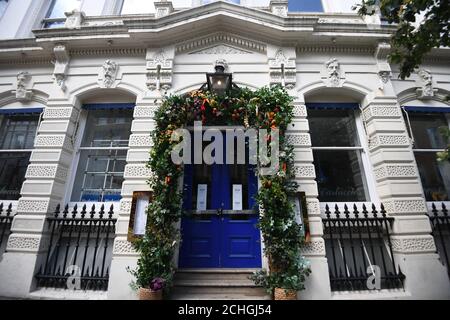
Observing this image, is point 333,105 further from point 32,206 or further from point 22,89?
point 22,89

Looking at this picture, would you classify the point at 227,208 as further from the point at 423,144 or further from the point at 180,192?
the point at 423,144

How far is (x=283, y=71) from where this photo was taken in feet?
19.2

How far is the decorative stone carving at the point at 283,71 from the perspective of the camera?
579 cm

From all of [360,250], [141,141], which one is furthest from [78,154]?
[360,250]

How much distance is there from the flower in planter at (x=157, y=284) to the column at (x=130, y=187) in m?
0.69

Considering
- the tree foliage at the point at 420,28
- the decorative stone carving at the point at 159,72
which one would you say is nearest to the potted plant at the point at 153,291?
the decorative stone carving at the point at 159,72

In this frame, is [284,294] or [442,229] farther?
[442,229]

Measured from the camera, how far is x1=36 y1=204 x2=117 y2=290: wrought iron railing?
15.7 feet

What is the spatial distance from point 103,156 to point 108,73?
7.30ft

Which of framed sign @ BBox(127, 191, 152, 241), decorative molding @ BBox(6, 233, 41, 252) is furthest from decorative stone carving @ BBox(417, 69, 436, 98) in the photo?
decorative molding @ BBox(6, 233, 41, 252)

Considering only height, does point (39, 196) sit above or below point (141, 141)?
below

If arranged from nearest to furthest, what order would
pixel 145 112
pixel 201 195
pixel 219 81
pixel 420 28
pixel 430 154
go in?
pixel 420 28 → pixel 219 81 → pixel 201 195 → pixel 145 112 → pixel 430 154

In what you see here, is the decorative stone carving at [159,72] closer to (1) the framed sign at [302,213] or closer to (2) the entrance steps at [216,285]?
(1) the framed sign at [302,213]
